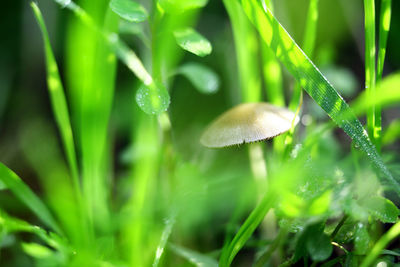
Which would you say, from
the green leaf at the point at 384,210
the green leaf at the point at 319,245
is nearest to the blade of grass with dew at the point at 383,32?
the green leaf at the point at 384,210

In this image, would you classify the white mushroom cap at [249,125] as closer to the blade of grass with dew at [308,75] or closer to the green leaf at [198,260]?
the blade of grass with dew at [308,75]

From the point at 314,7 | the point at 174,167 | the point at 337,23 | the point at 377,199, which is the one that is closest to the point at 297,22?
the point at 337,23

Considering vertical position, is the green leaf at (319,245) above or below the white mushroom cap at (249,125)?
below

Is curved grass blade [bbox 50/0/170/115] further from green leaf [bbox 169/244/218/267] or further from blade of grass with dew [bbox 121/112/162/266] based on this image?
green leaf [bbox 169/244/218/267]

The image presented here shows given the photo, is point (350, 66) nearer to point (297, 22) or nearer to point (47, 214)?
point (297, 22)

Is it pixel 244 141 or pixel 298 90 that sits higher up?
pixel 298 90

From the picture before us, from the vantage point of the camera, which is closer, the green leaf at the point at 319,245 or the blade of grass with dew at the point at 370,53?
the green leaf at the point at 319,245

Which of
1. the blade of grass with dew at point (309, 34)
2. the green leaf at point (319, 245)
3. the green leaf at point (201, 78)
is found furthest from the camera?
the green leaf at point (201, 78)
